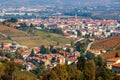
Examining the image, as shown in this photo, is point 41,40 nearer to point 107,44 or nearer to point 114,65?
point 107,44

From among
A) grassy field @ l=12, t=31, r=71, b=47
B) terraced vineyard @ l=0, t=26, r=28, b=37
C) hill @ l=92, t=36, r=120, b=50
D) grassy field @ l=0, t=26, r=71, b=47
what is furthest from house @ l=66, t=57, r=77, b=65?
terraced vineyard @ l=0, t=26, r=28, b=37

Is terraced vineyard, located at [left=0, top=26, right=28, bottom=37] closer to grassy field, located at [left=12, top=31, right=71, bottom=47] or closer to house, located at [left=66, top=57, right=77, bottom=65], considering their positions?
grassy field, located at [left=12, top=31, right=71, bottom=47]

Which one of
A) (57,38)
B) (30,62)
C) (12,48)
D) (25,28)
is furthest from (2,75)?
(25,28)

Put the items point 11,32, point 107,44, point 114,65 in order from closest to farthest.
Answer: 1. point 114,65
2. point 107,44
3. point 11,32

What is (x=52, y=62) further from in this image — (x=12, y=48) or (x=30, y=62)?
(x=12, y=48)

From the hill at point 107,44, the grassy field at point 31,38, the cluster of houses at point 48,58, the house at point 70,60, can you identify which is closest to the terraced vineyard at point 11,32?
the grassy field at point 31,38

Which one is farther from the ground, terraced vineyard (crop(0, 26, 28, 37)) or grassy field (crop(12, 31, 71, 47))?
terraced vineyard (crop(0, 26, 28, 37))

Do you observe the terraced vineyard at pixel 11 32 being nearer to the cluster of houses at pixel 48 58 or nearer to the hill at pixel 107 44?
the cluster of houses at pixel 48 58

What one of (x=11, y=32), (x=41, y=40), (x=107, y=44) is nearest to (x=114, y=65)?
(x=107, y=44)
